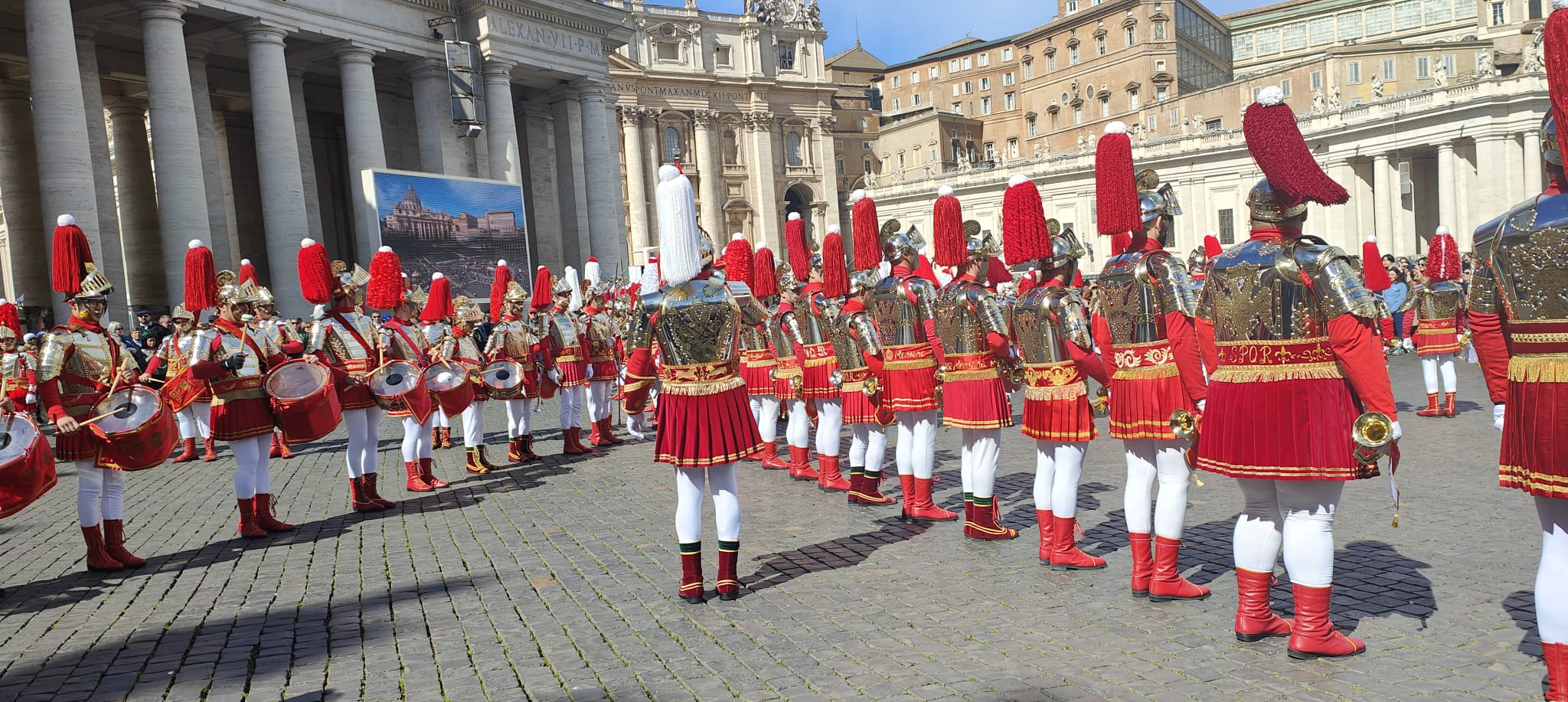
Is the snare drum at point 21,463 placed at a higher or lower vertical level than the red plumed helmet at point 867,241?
lower

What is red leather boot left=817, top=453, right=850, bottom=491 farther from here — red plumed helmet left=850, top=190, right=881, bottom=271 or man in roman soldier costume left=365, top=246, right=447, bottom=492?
man in roman soldier costume left=365, top=246, right=447, bottom=492

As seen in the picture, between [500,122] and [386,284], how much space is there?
879 inches

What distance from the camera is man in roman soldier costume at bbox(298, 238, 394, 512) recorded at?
9.46m

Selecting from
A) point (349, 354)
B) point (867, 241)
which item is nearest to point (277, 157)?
point (349, 354)

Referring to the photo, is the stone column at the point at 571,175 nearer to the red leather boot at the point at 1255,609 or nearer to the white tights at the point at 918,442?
the white tights at the point at 918,442

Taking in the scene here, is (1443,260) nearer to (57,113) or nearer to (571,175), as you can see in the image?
(57,113)

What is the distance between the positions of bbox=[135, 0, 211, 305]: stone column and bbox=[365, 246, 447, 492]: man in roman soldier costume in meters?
14.9

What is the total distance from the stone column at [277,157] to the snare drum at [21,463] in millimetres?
18857

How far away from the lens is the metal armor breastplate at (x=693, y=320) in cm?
620

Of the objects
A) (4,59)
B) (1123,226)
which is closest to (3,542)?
(1123,226)

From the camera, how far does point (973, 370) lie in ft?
24.2

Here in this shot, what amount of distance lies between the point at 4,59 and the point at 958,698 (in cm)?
2982

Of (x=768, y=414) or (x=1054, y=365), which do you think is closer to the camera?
(x=1054, y=365)

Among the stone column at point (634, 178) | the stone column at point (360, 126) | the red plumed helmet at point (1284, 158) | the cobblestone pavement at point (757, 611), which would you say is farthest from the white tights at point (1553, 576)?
the stone column at point (634, 178)
